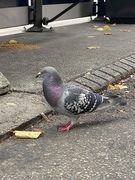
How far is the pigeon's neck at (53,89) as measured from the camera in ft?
8.68

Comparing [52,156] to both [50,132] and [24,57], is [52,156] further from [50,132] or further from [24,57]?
[24,57]

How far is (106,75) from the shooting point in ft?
13.1

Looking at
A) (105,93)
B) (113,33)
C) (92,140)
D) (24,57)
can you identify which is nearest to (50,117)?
(92,140)

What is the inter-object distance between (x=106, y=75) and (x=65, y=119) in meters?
1.13

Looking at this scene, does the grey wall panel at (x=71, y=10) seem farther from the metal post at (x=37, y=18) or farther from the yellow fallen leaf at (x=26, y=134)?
the yellow fallen leaf at (x=26, y=134)

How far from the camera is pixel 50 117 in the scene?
9.87ft

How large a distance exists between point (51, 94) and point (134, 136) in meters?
0.55

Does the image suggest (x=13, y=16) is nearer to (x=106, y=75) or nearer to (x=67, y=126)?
(x=106, y=75)

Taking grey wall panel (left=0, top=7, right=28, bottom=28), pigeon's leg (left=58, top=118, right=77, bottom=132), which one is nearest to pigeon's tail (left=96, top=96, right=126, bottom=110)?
pigeon's leg (left=58, top=118, right=77, bottom=132)

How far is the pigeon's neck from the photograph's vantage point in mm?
2646

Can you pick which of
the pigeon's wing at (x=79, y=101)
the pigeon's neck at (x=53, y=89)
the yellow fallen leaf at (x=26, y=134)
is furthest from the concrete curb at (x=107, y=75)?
the yellow fallen leaf at (x=26, y=134)

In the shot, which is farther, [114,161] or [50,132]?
[50,132]

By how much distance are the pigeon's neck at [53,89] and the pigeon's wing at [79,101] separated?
53 mm

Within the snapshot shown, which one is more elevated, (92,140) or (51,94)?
(51,94)
